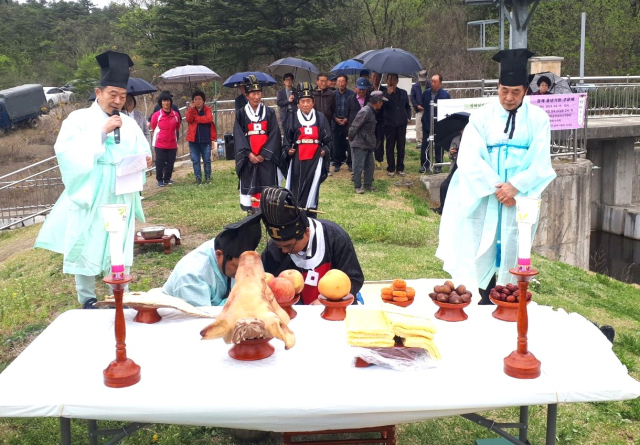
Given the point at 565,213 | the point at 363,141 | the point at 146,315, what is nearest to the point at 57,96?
the point at 363,141

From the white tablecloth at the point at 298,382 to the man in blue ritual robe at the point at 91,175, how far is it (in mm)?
1931

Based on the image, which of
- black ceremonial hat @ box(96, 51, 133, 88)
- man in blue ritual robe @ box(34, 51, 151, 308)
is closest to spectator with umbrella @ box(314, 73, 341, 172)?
man in blue ritual robe @ box(34, 51, 151, 308)

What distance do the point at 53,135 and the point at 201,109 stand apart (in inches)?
723

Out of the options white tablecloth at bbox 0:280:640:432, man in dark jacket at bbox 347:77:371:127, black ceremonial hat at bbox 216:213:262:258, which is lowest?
white tablecloth at bbox 0:280:640:432

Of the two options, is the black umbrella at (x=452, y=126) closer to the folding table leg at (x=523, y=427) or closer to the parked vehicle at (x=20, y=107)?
the folding table leg at (x=523, y=427)

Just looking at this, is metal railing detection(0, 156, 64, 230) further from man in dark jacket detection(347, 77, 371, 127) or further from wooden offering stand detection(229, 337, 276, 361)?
wooden offering stand detection(229, 337, 276, 361)

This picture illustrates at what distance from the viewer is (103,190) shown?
470 cm

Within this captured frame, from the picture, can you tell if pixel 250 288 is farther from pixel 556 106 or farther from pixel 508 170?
pixel 556 106

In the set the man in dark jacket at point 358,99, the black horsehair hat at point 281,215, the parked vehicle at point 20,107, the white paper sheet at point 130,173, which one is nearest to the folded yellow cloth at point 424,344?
the black horsehair hat at point 281,215

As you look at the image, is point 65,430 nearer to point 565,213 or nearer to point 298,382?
point 298,382

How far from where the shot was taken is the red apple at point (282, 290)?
2914 millimetres

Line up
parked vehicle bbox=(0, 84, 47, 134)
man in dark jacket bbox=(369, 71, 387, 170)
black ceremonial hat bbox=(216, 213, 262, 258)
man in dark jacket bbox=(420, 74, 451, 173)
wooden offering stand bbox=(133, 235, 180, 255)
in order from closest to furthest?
black ceremonial hat bbox=(216, 213, 262, 258), wooden offering stand bbox=(133, 235, 180, 255), man in dark jacket bbox=(369, 71, 387, 170), man in dark jacket bbox=(420, 74, 451, 173), parked vehicle bbox=(0, 84, 47, 134)

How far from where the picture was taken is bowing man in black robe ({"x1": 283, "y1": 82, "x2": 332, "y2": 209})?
8.30 meters

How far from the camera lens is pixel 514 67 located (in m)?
4.28
